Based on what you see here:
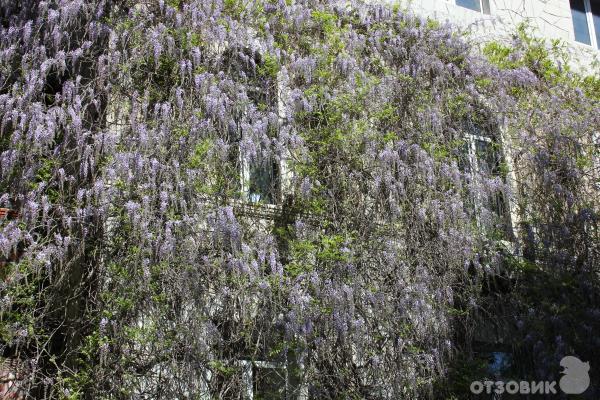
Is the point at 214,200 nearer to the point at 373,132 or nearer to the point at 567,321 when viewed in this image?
the point at 373,132

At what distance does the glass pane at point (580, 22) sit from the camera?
1164cm

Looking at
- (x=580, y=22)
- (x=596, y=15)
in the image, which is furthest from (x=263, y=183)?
(x=596, y=15)

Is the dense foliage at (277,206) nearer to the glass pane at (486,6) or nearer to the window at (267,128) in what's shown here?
the window at (267,128)

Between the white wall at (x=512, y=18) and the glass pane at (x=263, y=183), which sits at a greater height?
the white wall at (x=512, y=18)

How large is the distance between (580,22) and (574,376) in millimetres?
6234

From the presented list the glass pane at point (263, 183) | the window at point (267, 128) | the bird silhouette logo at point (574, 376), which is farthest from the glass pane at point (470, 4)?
the bird silhouette logo at point (574, 376)

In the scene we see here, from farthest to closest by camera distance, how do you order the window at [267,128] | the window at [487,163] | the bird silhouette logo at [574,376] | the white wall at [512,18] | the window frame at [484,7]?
the window frame at [484,7]
the white wall at [512,18]
the window at [487,163]
the bird silhouette logo at [574,376]
the window at [267,128]

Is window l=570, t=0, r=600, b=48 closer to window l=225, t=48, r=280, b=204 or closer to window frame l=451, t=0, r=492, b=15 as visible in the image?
window frame l=451, t=0, r=492, b=15

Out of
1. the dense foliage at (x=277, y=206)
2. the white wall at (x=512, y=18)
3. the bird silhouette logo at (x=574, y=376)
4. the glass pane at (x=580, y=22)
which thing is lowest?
the bird silhouette logo at (x=574, y=376)

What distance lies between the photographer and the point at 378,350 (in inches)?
281

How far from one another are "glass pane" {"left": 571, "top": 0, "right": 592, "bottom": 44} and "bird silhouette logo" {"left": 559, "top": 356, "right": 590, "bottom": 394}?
18.4ft

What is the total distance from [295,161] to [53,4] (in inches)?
116

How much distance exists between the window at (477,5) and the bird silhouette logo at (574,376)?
5.19 meters

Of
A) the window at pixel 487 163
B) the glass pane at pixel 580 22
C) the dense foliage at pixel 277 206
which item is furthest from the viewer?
the glass pane at pixel 580 22
